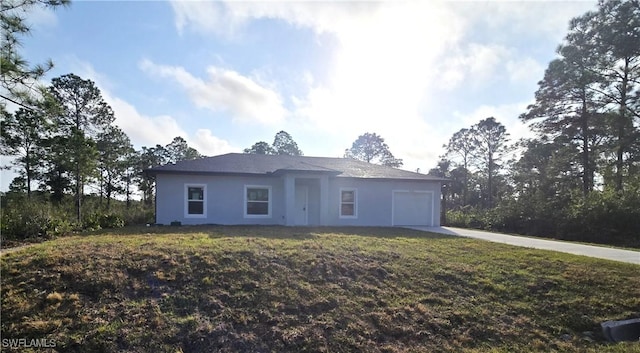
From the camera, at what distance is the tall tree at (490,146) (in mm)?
37031

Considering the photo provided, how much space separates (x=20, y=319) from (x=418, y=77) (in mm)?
11724

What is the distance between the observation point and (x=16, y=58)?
6.49m

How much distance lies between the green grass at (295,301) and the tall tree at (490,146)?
32024 millimetres

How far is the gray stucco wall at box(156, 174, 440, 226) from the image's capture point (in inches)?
563

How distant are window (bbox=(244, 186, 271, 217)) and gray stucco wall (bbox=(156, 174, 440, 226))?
0.60 feet

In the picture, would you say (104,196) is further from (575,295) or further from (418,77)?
(575,295)

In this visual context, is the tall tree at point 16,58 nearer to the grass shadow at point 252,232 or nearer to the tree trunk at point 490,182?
the grass shadow at point 252,232

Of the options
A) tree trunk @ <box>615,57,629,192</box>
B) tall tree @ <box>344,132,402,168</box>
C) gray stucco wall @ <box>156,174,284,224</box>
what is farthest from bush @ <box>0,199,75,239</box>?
tall tree @ <box>344,132,402,168</box>

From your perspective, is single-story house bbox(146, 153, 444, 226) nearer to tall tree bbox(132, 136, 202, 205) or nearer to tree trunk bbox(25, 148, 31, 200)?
tree trunk bbox(25, 148, 31, 200)

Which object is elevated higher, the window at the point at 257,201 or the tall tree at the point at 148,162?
the tall tree at the point at 148,162

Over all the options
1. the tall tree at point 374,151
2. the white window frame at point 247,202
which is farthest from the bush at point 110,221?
the tall tree at point 374,151

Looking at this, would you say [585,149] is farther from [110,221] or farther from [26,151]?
[26,151]

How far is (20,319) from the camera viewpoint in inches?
179

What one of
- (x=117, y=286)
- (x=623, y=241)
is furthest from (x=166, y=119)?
(x=623, y=241)
